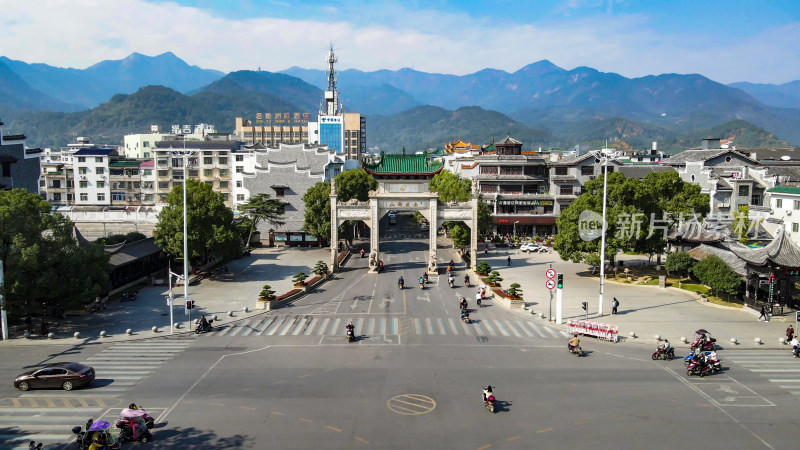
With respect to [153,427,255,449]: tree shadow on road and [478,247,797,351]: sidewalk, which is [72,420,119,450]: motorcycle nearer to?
[153,427,255,449]: tree shadow on road

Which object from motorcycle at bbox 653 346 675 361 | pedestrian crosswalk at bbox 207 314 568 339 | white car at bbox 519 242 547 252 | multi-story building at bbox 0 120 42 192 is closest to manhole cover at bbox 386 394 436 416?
pedestrian crosswalk at bbox 207 314 568 339

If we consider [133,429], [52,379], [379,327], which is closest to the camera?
[133,429]

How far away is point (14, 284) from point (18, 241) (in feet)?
9.27

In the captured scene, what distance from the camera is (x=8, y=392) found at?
93.1 feet

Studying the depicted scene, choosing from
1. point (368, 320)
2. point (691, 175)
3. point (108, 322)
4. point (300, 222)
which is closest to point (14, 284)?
point (108, 322)

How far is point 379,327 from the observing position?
A: 133ft

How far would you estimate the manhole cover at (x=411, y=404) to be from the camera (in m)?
25.8

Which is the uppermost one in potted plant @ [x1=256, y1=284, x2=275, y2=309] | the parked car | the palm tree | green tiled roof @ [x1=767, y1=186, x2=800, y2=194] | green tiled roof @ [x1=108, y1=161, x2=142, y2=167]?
green tiled roof @ [x1=108, y1=161, x2=142, y2=167]

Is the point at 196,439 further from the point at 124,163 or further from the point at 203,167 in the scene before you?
the point at 124,163

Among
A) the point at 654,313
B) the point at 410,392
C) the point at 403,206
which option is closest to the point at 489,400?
the point at 410,392

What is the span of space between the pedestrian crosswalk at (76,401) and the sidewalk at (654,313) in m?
28.2

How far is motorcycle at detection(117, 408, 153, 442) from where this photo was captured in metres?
23.0

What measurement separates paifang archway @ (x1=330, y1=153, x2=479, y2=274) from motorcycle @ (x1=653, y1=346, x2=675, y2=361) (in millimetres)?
29857

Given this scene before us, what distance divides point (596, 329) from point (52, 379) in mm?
32457
